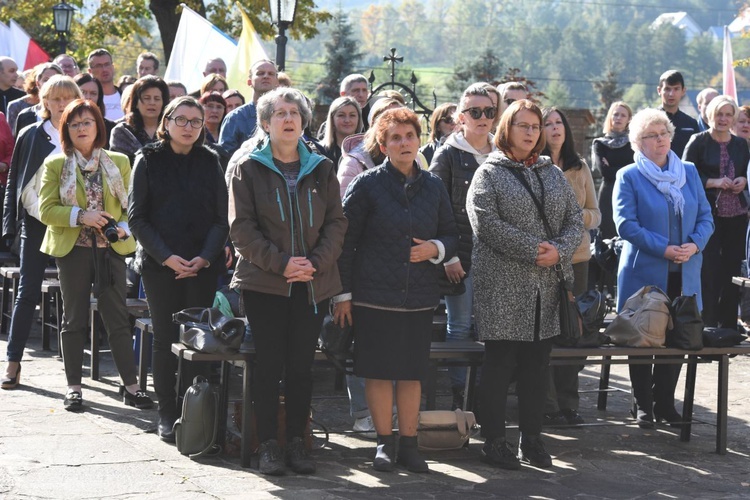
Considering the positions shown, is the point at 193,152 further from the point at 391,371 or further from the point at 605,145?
the point at 605,145

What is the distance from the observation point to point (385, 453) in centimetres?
647

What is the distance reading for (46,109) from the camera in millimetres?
8492

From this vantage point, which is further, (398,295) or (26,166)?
(26,166)

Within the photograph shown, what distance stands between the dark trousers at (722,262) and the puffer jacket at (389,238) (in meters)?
5.20

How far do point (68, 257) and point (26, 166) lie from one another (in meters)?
1.02

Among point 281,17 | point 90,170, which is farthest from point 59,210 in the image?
point 281,17

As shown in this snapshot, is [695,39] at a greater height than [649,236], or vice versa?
[695,39]

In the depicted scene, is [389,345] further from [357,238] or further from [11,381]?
[11,381]

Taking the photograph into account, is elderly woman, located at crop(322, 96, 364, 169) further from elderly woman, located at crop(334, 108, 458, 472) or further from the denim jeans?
elderly woman, located at crop(334, 108, 458, 472)

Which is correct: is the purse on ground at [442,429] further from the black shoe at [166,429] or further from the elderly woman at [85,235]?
the elderly woman at [85,235]

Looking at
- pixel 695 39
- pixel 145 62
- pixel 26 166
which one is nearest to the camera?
pixel 26 166

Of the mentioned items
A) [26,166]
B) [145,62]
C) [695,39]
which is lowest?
[26,166]

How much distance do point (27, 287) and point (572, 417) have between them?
379cm

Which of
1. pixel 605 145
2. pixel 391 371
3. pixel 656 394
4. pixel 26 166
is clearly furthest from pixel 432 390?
pixel 605 145
